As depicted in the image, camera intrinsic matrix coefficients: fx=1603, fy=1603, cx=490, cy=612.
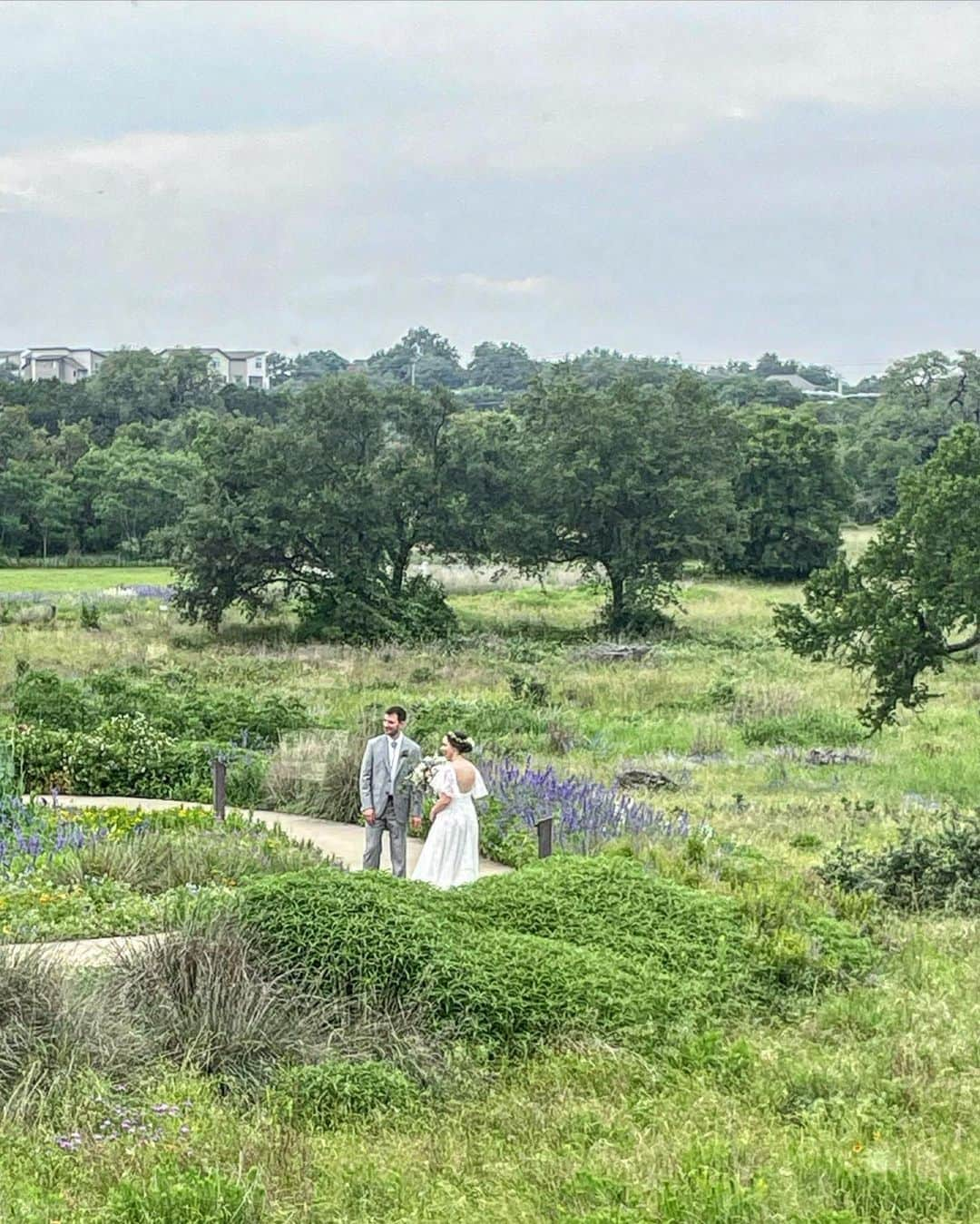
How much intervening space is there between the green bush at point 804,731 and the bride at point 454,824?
43.9ft

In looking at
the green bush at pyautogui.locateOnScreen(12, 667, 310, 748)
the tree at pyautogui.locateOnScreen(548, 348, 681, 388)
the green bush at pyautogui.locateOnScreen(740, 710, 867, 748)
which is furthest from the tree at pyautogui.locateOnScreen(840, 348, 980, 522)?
the green bush at pyautogui.locateOnScreen(12, 667, 310, 748)

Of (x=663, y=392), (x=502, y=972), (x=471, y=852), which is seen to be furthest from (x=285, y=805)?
(x=663, y=392)

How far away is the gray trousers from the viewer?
13266mm

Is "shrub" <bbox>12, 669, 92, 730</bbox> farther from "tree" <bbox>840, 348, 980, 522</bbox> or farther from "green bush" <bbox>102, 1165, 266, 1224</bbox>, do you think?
"tree" <bbox>840, 348, 980, 522</bbox>

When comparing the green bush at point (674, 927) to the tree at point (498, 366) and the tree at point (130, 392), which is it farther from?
the tree at point (498, 366)

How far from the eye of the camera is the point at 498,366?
179 metres

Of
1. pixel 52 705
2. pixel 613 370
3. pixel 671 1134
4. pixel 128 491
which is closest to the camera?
pixel 671 1134

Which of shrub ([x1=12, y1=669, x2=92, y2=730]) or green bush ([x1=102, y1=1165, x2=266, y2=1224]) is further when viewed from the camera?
shrub ([x1=12, y1=669, x2=92, y2=730])

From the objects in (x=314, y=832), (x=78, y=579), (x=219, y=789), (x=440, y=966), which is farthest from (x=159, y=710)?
(x=78, y=579)

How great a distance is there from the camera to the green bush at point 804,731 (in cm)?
2580

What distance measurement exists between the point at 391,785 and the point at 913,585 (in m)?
10.9

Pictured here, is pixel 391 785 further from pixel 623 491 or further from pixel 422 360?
pixel 422 360

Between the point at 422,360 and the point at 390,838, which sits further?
the point at 422,360

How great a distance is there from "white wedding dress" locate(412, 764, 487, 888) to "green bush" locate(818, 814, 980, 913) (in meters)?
3.04
